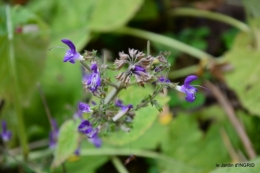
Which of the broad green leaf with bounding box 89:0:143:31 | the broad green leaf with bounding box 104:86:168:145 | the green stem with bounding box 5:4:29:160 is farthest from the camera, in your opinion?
the broad green leaf with bounding box 89:0:143:31

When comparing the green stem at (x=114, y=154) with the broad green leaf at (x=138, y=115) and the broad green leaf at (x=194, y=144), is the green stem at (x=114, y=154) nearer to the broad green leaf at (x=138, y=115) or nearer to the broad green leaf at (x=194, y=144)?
the broad green leaf at (x=194, y=144)

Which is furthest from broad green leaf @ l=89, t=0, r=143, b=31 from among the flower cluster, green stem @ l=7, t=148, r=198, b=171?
the flower cluster

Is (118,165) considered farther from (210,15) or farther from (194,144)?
(210,15)

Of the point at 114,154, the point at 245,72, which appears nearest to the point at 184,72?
the point at 245,72

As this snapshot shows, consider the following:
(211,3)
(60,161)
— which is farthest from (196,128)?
(211,3)

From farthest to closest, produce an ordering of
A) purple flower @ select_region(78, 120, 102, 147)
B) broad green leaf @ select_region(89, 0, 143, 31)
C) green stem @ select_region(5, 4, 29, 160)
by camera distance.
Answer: broad green leaf @ select_region(89, 0, 143, 31) < green stem @ select_region(5, 4, 29, 160) < purple flower @ select_region(78, 120, 102, 147)

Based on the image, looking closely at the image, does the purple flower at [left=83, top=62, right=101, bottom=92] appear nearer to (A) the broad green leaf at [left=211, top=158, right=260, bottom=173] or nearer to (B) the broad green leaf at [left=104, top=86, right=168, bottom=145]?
(B) the broad green leaf at [left=104, top=86, right=168, bottom=145]

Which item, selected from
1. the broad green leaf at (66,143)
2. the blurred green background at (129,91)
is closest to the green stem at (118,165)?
the blurred green background at (129,91)
